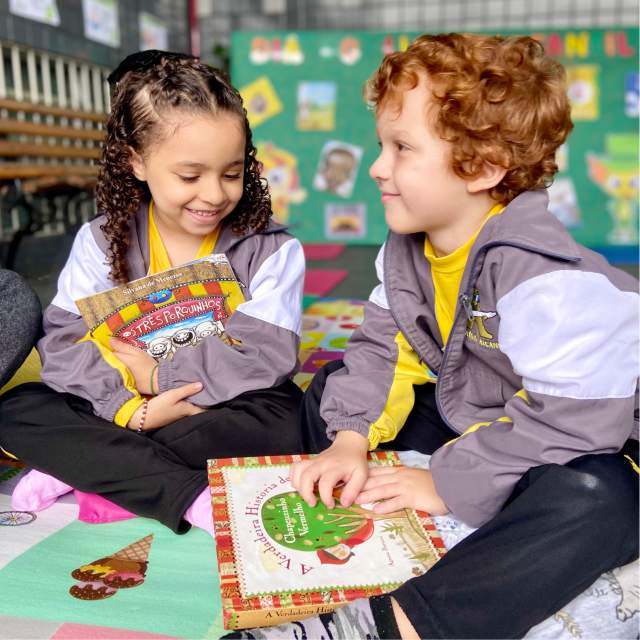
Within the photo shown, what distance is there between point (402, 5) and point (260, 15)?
2.50 feet

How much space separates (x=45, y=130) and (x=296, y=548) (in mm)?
2532

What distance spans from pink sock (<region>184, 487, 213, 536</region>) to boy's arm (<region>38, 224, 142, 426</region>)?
0.19 metres

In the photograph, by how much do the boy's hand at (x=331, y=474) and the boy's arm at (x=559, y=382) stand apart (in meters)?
0.11

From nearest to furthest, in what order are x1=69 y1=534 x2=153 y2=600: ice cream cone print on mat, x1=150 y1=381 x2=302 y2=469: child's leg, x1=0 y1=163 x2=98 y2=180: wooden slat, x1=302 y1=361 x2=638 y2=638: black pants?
1. x1=302 y1=361 x2=638 y2=638: black pants
2. x1=69 y1=534 x2=153 y2=600: ice cream cone print on mat
3. x1=150 y1=381 x2=302 y2=469: child's leg
4. x1=0 y1=163 x2=98 y2=180: wooden slat

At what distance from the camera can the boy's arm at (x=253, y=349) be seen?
972 mm

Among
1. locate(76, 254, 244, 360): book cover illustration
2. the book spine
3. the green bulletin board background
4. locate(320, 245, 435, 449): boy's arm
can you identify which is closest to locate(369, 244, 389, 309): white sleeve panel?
locate(320, 245, 435, 449): boy's arm

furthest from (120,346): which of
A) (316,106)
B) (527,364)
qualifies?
(316,106)

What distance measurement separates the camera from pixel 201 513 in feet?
2.63

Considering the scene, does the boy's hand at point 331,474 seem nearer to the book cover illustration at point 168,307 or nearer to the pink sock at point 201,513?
the pink sock at point 201,513

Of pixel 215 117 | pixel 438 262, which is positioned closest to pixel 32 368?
pixel 215 117

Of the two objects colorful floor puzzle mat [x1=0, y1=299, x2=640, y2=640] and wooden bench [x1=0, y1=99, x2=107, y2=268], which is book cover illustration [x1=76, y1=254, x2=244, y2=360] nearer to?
colorful floor puzzle mat [x1=0, y1=299, x2=640, y2=640]

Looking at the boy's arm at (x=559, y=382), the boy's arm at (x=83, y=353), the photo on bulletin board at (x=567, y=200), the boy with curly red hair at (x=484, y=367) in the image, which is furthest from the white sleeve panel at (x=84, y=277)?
the photo on bulletin board at (x=567, y=200)

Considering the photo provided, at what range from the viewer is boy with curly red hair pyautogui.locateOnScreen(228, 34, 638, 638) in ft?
1.98

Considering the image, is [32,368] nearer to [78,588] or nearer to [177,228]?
[177,228]
